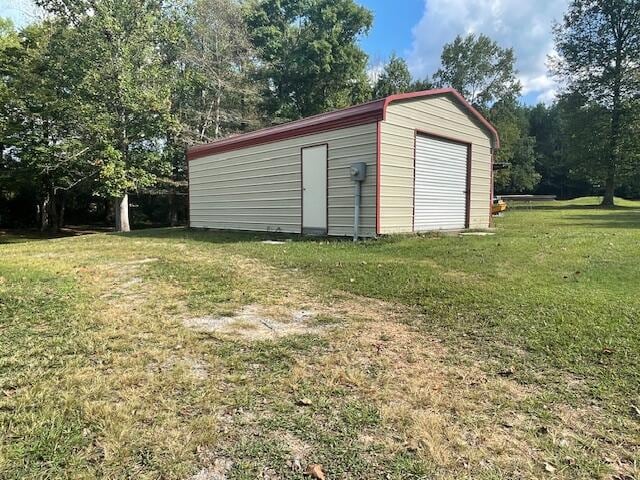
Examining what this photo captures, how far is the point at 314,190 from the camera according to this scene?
Answer: 30.2ft

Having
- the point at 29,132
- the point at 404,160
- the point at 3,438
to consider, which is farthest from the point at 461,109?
the point at 29,132

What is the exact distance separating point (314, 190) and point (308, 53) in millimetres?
17433

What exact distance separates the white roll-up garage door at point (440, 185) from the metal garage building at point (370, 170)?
2cm

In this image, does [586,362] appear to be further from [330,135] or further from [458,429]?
[330,135]

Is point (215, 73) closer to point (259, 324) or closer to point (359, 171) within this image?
point (359, 171)

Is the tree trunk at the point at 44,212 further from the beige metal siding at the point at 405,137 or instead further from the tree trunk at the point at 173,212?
the beige metal siding at the point at 405,137

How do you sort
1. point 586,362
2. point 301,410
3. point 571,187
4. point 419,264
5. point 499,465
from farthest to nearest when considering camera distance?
point 571,187 → point 419,264 → point 586,362 → point 301,410 → point 499,465

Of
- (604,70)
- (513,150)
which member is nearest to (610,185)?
(604,70)

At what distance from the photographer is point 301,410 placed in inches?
82.3

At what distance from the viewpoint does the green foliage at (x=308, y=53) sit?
2400 centimetres

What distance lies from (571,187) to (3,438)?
50342mm

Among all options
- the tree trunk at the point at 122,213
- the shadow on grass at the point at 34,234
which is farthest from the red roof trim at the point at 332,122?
the shadow on grass at the point at 34,234

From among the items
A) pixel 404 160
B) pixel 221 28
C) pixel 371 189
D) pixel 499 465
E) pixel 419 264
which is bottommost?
pixel 499 465

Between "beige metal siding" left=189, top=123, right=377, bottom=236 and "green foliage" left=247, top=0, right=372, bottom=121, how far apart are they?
11722 millimetres
